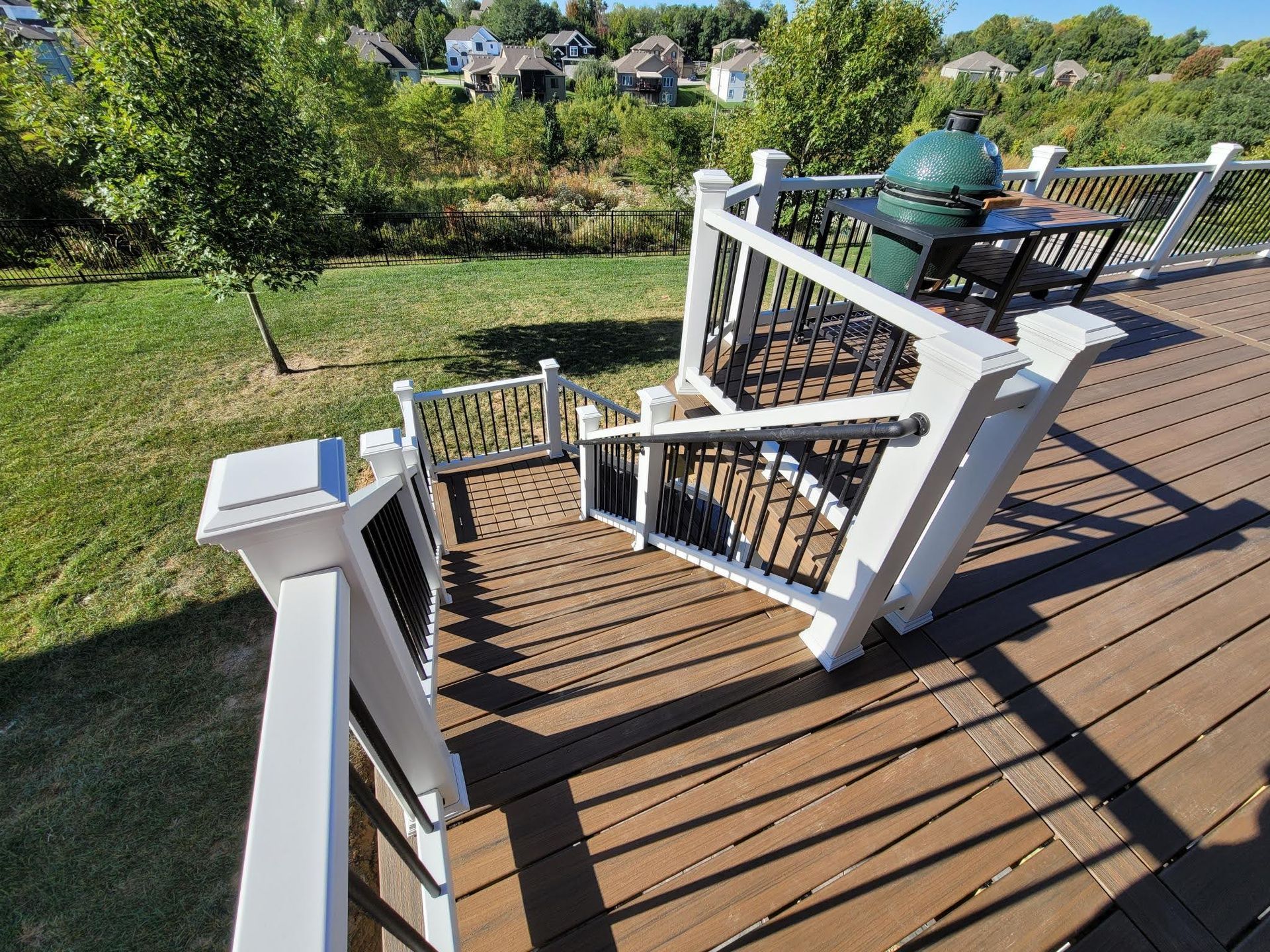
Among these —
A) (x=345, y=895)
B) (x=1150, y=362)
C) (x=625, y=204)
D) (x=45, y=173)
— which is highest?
(x=345, y=895)

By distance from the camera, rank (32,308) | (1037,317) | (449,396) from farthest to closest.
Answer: (32,308) < (449,396) < (1037,317)

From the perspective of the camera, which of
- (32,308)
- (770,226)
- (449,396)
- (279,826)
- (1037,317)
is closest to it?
(279,826)

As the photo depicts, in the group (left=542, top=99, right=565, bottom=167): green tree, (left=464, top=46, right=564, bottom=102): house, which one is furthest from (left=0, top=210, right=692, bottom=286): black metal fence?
(left=464, top=46, right=564, bottom=102): house

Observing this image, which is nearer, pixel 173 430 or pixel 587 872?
pixel 587 872

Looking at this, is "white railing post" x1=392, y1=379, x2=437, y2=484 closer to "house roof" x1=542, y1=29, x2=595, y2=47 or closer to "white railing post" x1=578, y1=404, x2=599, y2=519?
"white railing post" x1=578, y1=404, x2=599, y2=519

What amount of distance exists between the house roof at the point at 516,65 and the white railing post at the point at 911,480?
183 ft

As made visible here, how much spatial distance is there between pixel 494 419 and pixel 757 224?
13.3 feet

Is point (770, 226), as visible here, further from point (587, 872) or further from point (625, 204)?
point (625, 204)

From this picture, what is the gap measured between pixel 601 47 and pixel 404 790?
8867cm

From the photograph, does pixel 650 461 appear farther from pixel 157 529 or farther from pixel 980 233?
pixel 157 529

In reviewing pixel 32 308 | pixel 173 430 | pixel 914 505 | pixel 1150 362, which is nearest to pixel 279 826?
pixel 914 505

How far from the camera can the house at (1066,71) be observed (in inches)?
1928

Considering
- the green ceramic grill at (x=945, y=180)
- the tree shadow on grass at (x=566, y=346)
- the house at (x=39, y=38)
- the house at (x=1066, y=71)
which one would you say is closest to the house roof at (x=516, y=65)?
the house at (x=39, y=38)

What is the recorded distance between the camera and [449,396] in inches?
206
